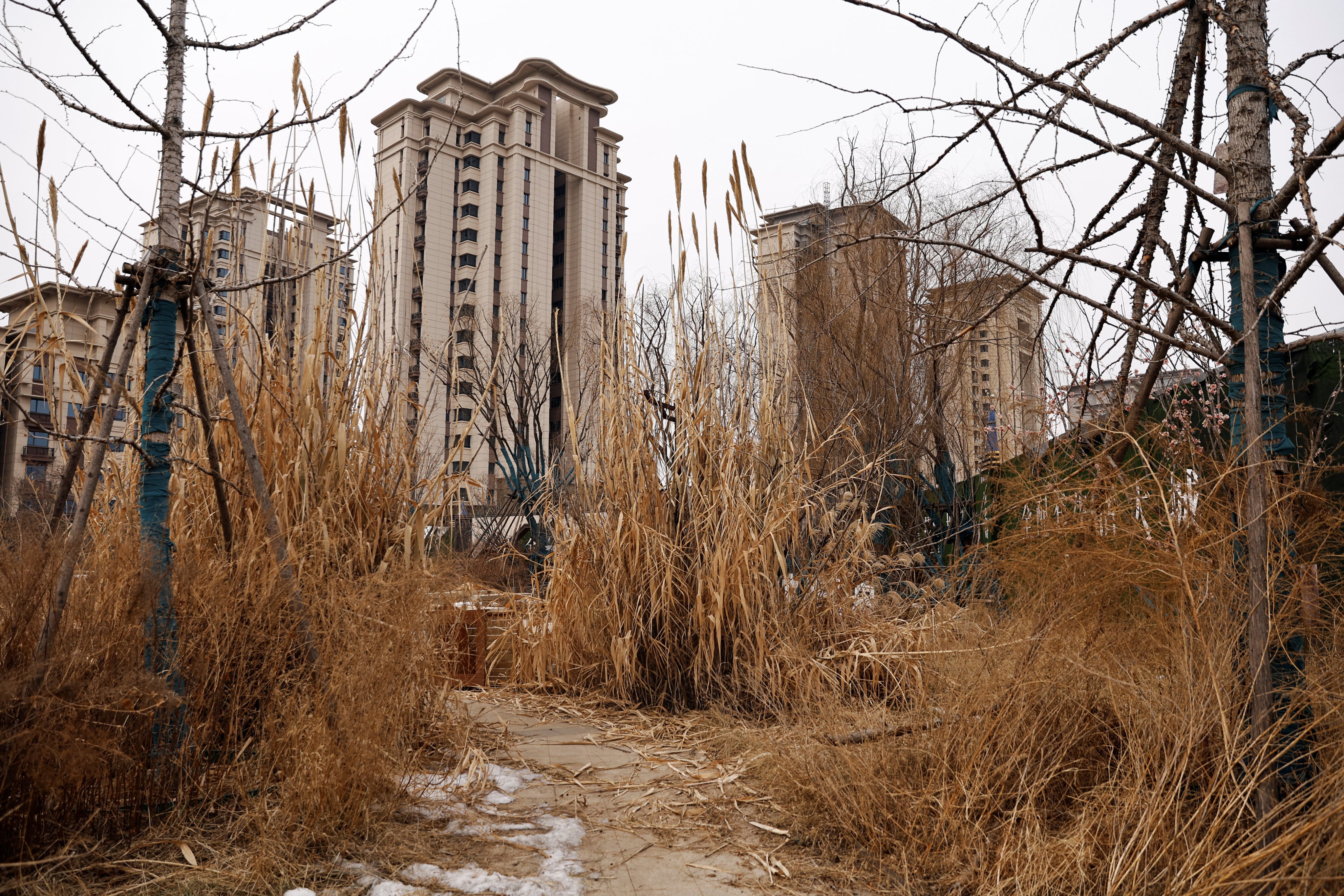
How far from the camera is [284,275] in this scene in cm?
310

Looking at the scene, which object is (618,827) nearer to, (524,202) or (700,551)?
(700,551)

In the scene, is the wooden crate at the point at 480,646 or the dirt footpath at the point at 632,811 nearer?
the dirt footpath at the point at 632,811

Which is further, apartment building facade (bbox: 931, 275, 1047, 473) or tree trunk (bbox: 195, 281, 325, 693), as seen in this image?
apartment building facade (bbox: 931, 275, 1047, 473)

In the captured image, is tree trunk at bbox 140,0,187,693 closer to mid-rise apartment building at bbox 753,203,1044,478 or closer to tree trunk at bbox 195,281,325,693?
tree trunk at bbox 195,281,325,693

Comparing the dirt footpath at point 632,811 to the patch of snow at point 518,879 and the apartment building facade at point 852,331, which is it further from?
the apartment building facade at point 852,331

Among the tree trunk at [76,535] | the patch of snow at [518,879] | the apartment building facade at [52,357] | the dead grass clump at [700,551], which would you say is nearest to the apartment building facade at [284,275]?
the apartment building facade at [52,357]

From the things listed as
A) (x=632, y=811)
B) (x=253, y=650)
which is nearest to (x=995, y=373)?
(x=632, y=811)

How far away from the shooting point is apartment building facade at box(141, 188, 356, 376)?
2.73 meters

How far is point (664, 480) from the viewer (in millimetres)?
3711

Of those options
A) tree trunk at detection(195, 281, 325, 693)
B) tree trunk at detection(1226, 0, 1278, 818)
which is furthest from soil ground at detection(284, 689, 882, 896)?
tree trunk at detection(1226, 0, 1278, 818)

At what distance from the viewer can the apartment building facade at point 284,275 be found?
8.95 feet

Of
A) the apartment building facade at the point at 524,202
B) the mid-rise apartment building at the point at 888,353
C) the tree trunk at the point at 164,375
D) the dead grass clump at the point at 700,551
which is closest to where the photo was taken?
the tree trunk at the point at 164,375

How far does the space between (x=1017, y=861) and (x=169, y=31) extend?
280cm

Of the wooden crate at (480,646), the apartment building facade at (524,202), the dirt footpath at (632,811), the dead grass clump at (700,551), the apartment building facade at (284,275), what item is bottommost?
the dirt footpath at (632,811)
